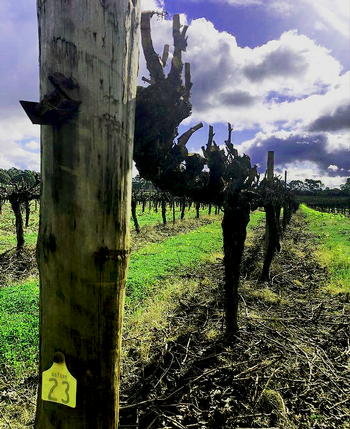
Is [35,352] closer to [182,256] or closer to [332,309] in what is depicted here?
[332,309]

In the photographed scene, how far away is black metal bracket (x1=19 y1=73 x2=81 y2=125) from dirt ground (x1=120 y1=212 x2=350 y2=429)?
302cm

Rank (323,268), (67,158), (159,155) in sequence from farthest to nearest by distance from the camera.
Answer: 1. (323,268)
2. (159,155)
3. (67,158)

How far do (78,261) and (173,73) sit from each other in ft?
6.75

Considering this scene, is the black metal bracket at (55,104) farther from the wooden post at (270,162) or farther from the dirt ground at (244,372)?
the wooden post at (270,162)

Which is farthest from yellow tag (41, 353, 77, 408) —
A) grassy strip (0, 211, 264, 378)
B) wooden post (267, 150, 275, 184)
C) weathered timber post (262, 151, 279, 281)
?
wooden post (267, 150, 275, 184)

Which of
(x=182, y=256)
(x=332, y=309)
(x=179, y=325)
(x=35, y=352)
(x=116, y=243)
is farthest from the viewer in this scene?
(x=182, y=256)

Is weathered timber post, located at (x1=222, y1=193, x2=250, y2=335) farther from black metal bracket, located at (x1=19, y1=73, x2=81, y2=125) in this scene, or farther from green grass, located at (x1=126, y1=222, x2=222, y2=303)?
black metal bracket, located at (x1=19, y1=73, x2=81, y2=125)

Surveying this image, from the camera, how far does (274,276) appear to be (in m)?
8.16

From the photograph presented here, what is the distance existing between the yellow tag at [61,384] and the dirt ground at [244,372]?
200 centimetres

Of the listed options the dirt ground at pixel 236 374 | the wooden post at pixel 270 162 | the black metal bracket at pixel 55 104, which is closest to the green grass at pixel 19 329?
the dirt ground at pixel 236 374

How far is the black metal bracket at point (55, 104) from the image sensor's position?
37.9 inches

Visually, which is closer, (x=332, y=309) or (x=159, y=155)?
(x=159, y=155)

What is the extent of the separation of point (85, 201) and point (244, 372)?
3.41m

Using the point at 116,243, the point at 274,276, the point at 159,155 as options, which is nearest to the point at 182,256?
the point at 274,276
